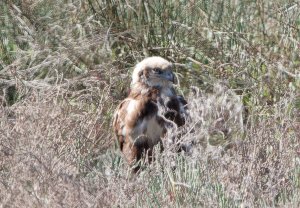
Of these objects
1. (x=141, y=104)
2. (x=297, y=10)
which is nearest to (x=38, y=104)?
(x=141, y=104)

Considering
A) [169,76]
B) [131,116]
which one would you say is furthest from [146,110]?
[169,76]

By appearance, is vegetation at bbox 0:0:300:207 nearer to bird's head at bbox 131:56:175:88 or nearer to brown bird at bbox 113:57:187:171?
brown bird at bbox 113:57:187:171

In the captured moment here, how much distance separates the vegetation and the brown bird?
0.44 ft

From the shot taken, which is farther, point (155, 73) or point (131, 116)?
point (155, 73)

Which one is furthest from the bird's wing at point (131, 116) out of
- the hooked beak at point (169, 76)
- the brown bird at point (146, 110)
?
the hooked beak at point (169, 76)

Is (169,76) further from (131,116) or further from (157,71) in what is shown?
(131,116)

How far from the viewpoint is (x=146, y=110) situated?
7121 millimetres

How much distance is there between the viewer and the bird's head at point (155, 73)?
23.8 ft

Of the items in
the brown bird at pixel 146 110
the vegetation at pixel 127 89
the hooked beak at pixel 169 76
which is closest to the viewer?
the vegetation at pixel 127 89

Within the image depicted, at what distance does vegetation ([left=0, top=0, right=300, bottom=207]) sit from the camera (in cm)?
532

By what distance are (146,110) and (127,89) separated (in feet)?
2.85

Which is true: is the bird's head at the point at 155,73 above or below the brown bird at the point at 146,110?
above

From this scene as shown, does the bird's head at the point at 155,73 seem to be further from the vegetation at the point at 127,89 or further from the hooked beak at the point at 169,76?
the vegetation at the point at 127,89

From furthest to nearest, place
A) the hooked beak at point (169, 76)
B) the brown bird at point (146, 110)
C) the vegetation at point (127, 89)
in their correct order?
1. the hooked beak at point (169, 76)
2. the brown bird at point (146, 110)
3. the vegetation at point (127, 89)
